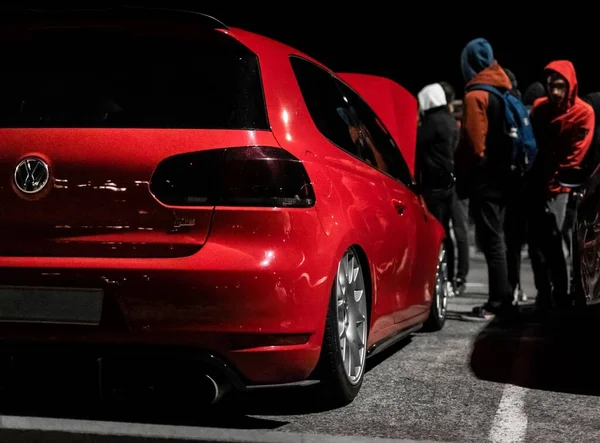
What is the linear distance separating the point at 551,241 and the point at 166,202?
4401 mm

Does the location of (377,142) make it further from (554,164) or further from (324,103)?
(554,164)

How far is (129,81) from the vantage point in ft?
14.0

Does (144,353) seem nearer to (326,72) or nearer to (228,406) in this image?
(228,406)

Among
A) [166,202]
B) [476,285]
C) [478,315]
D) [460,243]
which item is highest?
[166,202]

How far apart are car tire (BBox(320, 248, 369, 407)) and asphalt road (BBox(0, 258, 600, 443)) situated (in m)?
0.11

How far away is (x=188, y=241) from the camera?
3977 mm

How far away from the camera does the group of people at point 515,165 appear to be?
7.52m

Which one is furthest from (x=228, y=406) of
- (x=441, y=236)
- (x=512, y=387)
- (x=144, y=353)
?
(x=441, y=236)

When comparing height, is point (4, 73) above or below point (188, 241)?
above

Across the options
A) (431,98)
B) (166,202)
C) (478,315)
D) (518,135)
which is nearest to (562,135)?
(518,135)

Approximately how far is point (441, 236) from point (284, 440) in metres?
3.61

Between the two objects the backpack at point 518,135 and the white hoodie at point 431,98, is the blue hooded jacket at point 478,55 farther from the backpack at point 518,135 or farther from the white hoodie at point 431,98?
the white hoodie at point 431,98

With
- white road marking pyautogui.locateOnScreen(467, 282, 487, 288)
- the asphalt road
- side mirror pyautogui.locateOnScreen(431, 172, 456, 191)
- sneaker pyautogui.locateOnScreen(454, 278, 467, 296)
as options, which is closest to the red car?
the asphalt road

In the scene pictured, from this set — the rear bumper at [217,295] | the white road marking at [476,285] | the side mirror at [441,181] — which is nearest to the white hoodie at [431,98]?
the white road marking at [476,285]
